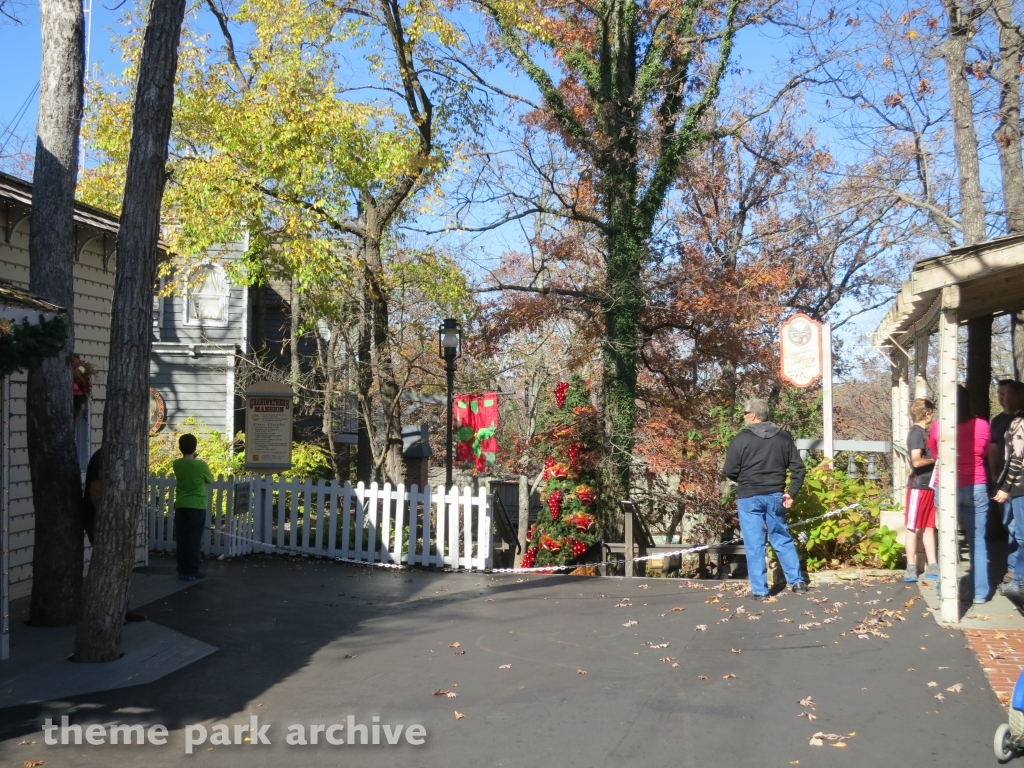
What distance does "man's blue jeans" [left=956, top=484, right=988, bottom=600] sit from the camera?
25.3 ft

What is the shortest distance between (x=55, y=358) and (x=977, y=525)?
7.74 meters

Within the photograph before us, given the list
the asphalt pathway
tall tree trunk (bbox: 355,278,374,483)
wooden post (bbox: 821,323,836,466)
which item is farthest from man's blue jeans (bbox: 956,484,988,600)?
tall tree trunk (bbox: 355,278,374,483)

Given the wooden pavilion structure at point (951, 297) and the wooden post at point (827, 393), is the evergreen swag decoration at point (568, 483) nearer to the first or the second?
the wooden post at point (827, 393)

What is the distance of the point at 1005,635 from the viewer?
6.98 m

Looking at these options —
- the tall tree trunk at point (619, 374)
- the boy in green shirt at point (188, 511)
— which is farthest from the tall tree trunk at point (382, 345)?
the boy in green shirt at point (188, 511)

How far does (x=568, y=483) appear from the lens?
1459 cm

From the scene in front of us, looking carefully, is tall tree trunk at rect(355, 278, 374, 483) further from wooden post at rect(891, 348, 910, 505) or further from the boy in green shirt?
wooden post at rect(891, 348, 910, 505)

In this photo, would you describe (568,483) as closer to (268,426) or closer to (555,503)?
(555,503)

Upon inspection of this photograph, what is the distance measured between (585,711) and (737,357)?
9686mm

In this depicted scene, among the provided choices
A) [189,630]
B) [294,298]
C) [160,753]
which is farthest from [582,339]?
[160,753]

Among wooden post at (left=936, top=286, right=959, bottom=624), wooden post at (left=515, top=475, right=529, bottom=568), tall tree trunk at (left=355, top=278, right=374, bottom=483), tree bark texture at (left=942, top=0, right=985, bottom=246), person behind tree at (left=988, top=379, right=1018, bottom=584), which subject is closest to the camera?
wooden post at (left=936, top=286, right=959, bottom=624)

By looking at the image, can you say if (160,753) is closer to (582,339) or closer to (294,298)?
(582,339)

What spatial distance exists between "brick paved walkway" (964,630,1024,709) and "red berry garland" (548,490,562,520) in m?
7.59

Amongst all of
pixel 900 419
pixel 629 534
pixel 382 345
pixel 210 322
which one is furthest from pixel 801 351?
pixel 210 322
